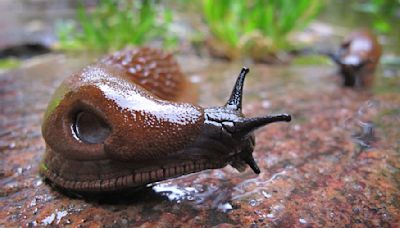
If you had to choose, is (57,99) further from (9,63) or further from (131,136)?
(9,63)

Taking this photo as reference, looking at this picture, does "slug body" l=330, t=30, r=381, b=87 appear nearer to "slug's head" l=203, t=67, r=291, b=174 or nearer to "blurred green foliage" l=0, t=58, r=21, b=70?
"slug's head" l=203, t=67, r=291, b=174

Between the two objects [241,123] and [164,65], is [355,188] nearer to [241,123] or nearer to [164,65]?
[241,123]

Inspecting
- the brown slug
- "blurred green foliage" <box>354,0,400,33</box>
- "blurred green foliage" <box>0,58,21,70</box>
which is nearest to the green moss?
the brown slug

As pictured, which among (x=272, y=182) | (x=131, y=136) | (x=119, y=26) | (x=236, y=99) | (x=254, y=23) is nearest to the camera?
(x=131, y=136)

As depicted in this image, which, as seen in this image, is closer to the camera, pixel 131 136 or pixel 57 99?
pixel 131 136

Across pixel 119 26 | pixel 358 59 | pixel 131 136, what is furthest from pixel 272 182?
pixel 119 26

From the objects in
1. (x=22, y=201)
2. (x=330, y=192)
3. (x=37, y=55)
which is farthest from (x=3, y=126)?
(x=37, y=55)

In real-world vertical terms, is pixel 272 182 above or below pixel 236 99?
below
